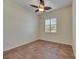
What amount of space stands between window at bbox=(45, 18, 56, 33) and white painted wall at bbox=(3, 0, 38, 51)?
3.55 feet

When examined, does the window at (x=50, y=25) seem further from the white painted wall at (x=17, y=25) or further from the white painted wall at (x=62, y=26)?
the white painted wall at (x=17, y=25)

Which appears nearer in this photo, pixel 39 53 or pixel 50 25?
pixel 39 53

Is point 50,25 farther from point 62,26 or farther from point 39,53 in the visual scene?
point 39,53

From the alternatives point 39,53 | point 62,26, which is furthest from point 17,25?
point 62,26

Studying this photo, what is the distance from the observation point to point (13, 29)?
3904 millimetres

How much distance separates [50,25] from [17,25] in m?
2.47

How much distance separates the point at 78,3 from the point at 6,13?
323 centimetres

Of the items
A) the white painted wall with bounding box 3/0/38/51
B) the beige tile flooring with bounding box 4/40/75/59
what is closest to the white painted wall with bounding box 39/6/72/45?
the beige tile flooring with bounding box 4/40/75/59

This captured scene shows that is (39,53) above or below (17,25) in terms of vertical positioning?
below

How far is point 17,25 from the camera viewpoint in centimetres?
416

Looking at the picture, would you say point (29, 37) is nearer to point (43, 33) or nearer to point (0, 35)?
point (43, 33)

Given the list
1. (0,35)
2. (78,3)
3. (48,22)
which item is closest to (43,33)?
(48,22)

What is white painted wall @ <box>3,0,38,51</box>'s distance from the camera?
359 cm

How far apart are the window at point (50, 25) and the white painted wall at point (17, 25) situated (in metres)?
1.08
